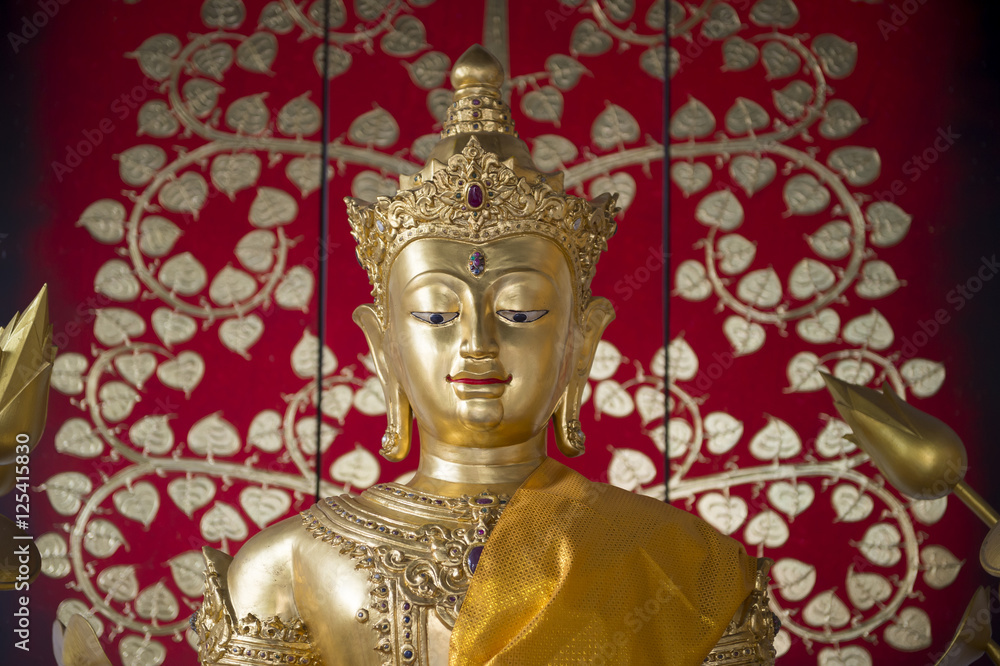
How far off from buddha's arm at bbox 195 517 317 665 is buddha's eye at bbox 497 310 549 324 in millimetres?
629

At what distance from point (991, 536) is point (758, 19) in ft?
7.02

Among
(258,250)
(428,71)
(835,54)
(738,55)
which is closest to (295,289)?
(258,250)

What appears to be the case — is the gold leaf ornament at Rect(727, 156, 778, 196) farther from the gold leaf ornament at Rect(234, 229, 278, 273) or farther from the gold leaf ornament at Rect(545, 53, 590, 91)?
the gold leaf ornament at Rect(234, 229, 278, 273)

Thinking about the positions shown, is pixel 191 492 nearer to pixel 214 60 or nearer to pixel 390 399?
pixel 390 399

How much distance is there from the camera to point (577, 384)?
Answer: 8.51 ft

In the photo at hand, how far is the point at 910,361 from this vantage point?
3637 mm

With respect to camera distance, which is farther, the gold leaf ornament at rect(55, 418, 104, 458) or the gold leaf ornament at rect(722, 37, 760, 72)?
the gold leaf ornament at rect(722, 37, 760, 72)

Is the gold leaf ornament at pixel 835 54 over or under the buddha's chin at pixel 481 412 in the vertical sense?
over

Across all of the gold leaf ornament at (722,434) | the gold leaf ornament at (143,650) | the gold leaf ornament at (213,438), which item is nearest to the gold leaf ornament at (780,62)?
the gold leaf ornament at (722,434)

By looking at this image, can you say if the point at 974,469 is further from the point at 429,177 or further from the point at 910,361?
the point at 429,177

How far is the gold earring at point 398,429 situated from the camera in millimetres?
2555

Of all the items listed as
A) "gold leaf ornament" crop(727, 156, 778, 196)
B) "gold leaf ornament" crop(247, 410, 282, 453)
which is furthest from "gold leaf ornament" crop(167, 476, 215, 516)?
"gold leaf ornament" crop(727, 156, 778, 196)

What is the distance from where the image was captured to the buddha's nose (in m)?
2.31

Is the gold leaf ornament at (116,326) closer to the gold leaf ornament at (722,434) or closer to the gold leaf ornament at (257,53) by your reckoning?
the gold leaf ornament at (257,53)
